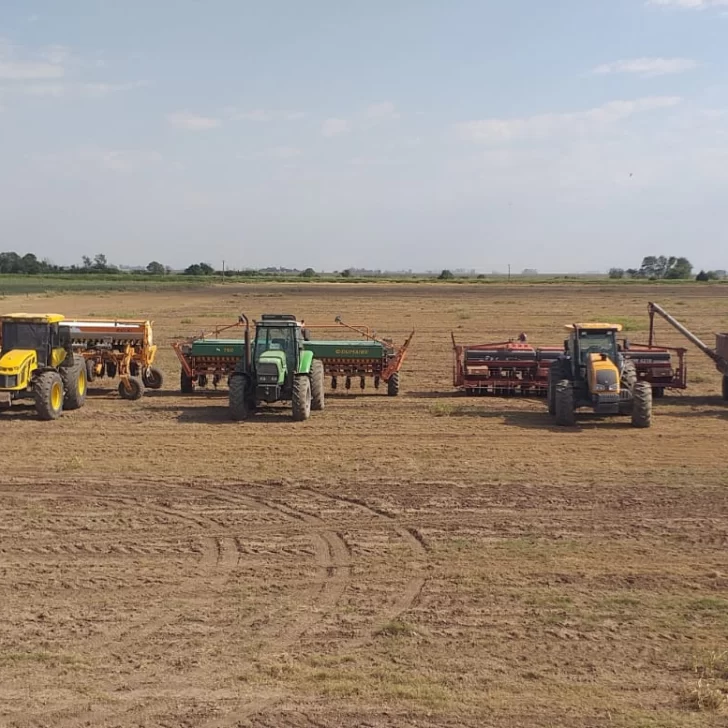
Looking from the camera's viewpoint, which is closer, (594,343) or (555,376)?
(594,343)

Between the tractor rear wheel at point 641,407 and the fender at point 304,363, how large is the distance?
6181 mm

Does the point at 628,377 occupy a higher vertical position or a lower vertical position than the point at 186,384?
higher

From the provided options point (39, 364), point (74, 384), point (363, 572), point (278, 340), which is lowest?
point (363, 572)

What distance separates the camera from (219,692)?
6449mm

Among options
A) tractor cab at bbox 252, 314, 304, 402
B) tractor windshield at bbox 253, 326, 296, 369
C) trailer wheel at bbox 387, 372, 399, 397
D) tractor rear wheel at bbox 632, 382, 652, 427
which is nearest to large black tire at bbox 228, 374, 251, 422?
tractor cab at bbox 252, 314, 304, 402

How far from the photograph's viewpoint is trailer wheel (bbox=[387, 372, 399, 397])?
20.0 m

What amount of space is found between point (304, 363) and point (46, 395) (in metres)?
4.86

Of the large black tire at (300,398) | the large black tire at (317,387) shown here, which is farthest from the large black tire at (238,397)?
the large black tire at (317,387)

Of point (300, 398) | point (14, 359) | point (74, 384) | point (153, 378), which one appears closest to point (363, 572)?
point (300, 398)

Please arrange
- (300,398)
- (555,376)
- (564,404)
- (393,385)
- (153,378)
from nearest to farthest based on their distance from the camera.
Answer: (564,404)
(300,398)
(555,376)
(393,385)
(153,378)

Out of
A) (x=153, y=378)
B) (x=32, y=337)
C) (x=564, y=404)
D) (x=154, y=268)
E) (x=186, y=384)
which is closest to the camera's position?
(x=564, y=404)

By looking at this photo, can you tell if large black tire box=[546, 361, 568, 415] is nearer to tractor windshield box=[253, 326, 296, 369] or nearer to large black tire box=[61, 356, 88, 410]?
tractor windshield box=[253, 326, 296, 369]

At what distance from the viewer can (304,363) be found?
1747 centimetres

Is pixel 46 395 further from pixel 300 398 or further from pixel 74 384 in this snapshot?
pixel 300 398
